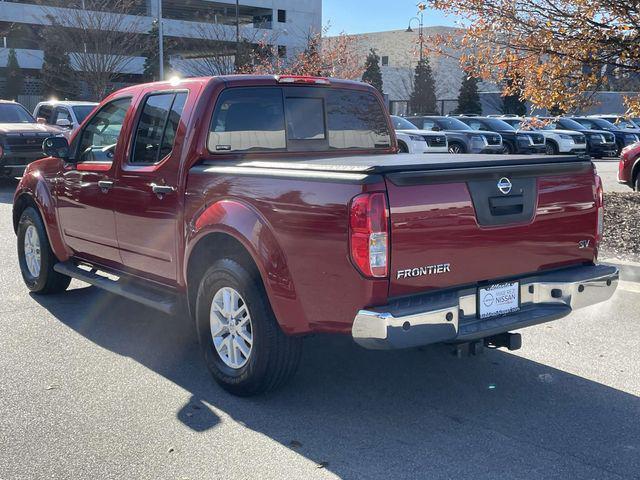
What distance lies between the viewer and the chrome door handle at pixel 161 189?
16.7 feet

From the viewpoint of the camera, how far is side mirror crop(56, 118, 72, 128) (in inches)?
661

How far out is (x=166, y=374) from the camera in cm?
505

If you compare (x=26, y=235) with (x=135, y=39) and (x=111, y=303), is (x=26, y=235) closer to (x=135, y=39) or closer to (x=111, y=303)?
(x=111, y=303)

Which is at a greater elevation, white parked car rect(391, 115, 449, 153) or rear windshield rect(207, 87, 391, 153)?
rear windshield rect(207, 87, 391, 153)

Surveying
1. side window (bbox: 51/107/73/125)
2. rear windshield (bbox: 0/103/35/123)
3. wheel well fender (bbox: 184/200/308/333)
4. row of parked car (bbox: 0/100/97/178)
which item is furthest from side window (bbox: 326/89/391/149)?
rear windshield (bbox: 0/103/35/123)

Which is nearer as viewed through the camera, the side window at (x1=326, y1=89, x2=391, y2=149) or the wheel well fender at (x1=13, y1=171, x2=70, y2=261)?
the side window at (x1=326, y1=89, x2=391, y2=149)

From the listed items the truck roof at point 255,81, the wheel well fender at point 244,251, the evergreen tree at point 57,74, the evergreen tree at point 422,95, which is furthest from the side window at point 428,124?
the evergreen tree at point 57,74

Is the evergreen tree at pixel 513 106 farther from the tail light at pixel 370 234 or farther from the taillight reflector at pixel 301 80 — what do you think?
the tail light at pixel 370 234

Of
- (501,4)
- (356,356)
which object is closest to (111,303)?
(356,356)

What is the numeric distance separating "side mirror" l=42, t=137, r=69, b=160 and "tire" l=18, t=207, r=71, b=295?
2.81 feet

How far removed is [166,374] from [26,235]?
3.00m

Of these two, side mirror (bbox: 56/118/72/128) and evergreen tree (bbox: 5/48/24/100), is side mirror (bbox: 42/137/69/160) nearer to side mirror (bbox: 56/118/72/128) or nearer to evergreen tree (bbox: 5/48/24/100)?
side mirror (bbox: 56/118/72/128)

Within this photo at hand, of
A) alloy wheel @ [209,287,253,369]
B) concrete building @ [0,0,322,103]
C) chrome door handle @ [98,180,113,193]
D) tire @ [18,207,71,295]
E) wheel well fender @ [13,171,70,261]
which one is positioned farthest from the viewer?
concrete building @ [0,0,322,103]

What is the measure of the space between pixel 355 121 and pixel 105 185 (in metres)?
2.00
